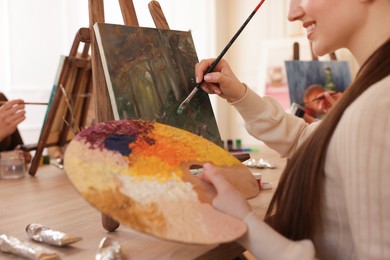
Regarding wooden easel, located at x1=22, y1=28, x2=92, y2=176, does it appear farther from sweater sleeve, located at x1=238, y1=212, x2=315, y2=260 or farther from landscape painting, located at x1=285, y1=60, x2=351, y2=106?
landscape painting, located at x1=285, y1=60, x2=351, y2=106

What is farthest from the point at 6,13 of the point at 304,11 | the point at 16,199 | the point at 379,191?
the point at 379,191

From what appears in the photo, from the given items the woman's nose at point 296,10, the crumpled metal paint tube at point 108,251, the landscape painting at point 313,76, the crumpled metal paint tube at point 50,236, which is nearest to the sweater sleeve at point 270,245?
the crumpled metal paint tube at point 108,251

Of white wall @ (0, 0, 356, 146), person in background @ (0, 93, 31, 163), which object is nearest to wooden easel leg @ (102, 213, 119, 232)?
person in background @ (0, 93, 31, 163)

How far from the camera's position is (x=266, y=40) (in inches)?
148

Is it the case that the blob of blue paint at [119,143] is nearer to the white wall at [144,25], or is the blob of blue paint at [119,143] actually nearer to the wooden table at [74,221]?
the wooden table at [74,221]

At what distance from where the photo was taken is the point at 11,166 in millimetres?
1629

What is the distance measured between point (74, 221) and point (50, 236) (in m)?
0.17

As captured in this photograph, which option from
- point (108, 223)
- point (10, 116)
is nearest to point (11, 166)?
point (10, 116)

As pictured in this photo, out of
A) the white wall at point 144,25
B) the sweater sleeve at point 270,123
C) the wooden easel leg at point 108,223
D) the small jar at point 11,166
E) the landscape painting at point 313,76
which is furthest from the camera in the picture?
the white wall at point 144,25

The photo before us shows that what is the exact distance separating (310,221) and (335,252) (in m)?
0.07

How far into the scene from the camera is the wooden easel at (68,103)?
1.71m

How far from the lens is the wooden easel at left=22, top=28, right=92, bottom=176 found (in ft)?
5.60

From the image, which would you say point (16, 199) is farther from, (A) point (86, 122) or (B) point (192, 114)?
(A) point (86, 122)

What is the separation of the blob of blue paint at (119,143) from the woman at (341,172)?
15cm
